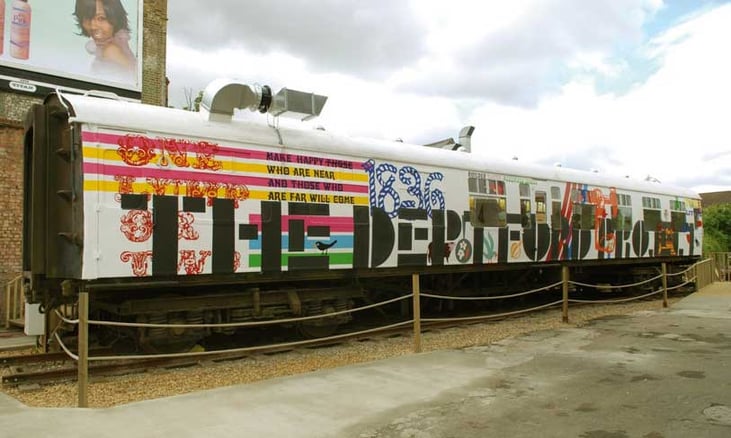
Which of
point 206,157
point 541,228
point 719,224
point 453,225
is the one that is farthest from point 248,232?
point 719,224

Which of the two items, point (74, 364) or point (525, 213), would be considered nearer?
point (74, 364)

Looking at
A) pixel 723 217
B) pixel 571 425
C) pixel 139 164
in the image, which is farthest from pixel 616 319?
pixel 723 217

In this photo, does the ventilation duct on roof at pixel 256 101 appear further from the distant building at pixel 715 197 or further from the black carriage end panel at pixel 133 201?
the distant building at pixel 715 197

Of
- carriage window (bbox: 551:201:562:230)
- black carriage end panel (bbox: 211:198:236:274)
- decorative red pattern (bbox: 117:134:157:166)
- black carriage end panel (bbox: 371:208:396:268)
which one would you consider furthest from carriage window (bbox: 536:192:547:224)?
decorative red pattern (bbox: 117:134:157:166)

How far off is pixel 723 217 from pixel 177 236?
3802cm

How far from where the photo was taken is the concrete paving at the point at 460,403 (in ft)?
15.7

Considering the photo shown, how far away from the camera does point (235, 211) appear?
789 cm

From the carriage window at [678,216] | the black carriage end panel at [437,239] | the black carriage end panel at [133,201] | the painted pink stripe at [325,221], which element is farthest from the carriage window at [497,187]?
the carriage window at [678,216]

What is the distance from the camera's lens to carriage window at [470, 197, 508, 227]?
11.1 metres

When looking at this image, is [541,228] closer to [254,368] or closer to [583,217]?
[583,217]

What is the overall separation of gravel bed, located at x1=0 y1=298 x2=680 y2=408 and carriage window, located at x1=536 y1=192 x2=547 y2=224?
2232mm

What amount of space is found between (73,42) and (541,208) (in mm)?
11648

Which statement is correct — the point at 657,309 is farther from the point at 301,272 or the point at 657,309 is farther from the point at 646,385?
the point at 301,272

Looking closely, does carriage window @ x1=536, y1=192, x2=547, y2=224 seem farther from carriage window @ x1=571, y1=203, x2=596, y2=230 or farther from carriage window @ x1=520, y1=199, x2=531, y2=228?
carriage window @ x1=571, y1=203, x2=596, y2=230
